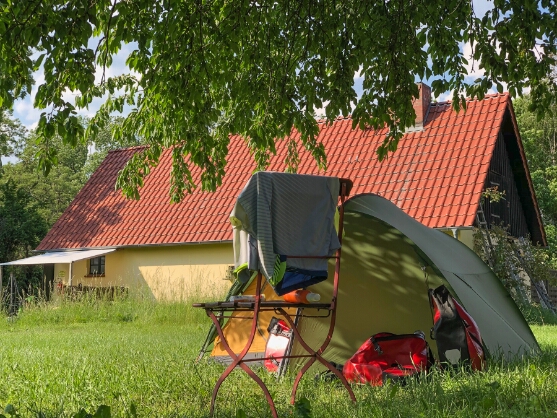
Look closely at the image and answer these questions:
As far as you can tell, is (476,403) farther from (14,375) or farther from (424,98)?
(424,98)

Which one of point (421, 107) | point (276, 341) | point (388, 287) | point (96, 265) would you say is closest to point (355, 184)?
point (421, 107)

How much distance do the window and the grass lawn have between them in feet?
43.5

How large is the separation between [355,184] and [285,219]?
1308 centimetres

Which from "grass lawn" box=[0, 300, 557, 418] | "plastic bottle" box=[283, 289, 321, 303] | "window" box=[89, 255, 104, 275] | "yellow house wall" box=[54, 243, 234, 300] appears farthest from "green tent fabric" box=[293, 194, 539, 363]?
"window" box=[89, 255, 104, 275]

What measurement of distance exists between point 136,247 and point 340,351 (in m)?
13.5

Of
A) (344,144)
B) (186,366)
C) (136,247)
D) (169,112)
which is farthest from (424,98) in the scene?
(186,366)

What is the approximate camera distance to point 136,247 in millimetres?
20094

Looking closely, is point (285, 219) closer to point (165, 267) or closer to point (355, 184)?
point (355, 184)

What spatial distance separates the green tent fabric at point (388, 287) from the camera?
22.5ft

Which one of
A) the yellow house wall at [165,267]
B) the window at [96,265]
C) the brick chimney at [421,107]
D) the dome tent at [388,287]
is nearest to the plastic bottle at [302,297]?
the dome tent at [388,287]

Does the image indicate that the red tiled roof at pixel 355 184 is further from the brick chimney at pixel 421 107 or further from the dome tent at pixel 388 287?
the dome tent at pixel 388 287

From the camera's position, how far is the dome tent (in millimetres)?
6855

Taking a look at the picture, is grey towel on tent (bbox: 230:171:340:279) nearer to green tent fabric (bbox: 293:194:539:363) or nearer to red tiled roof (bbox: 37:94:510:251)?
green tent fabric (bbox: 293:194:539:363)

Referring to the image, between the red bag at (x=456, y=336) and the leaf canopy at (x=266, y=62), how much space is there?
95.7 inches
